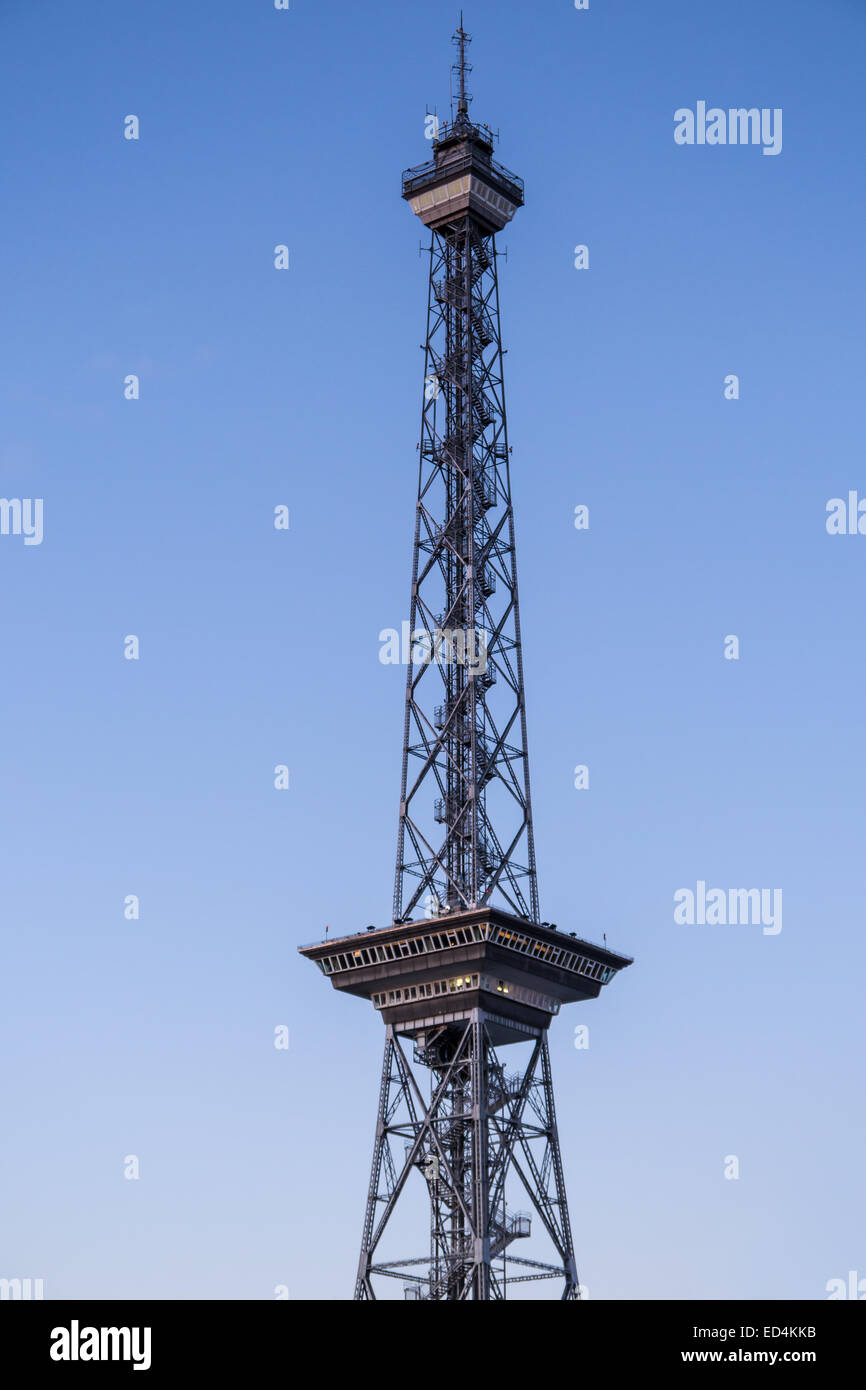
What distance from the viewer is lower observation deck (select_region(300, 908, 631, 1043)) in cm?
14450

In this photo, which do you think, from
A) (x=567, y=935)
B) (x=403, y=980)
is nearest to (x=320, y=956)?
(x=403, y=980)

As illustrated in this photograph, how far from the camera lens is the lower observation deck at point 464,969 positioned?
144 metres

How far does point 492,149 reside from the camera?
168 meters

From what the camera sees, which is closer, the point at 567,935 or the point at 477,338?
the point at 567,935

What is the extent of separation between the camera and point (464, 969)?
5719 inches

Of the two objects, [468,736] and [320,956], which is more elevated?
[468,736]
